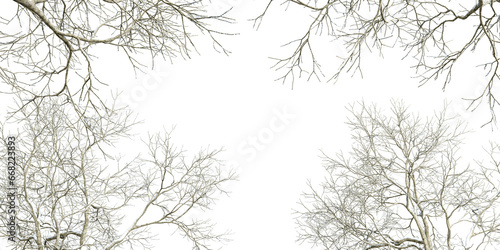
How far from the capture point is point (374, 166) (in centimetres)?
1328

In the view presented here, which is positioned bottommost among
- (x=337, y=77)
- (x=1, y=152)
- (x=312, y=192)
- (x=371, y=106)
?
(x=337, y=77)

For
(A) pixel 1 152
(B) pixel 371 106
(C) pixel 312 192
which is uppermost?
(B) pixel 371 106

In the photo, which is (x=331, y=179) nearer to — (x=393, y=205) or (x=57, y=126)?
(x=393, y=205)

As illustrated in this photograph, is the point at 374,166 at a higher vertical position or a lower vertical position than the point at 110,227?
higher

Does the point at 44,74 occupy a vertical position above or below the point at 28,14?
below

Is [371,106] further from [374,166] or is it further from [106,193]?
[106,193]

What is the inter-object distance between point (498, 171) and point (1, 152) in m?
14.0

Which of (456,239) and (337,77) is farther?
(456,239)

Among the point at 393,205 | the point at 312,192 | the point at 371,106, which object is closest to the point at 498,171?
the point at 393,205

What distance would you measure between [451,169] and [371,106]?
9.25ft

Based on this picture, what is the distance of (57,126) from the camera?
12.5 meters


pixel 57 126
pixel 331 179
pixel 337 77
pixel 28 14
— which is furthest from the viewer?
pixel 331 179

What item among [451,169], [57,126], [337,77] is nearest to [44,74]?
[337,77]

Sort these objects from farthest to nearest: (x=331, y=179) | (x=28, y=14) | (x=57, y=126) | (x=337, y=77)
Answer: (x=331, y=179)
(x=57, y=126)
(x=28, y=14)
(x=337, y=77)
